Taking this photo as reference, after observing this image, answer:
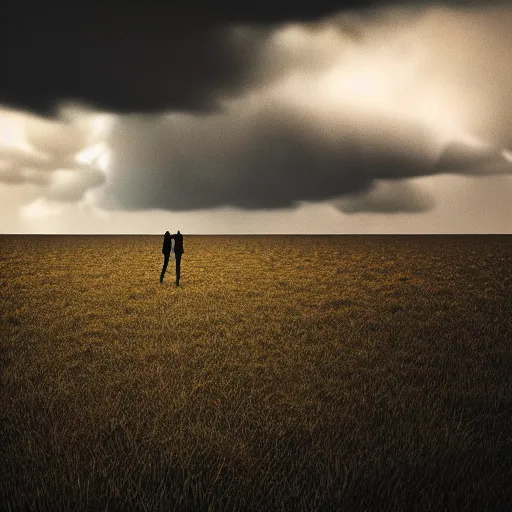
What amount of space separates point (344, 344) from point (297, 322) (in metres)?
2.20

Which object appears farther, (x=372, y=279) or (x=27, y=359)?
(x=372, y=279)

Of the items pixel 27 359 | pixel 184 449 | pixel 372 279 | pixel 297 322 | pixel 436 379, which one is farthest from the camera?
pixel 372 279

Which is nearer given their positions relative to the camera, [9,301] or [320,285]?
[9,301]

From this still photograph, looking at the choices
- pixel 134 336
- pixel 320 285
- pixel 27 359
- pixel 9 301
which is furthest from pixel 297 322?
pixel 9 301

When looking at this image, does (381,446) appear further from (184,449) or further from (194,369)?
(194,369)

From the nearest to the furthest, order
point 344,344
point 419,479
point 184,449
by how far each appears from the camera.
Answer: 1. point 419,479
2. point 184,449
3. point 344,344

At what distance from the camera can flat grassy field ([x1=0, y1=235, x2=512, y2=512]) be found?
3203mm

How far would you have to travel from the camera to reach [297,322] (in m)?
10.2

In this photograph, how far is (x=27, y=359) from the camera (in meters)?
6.83

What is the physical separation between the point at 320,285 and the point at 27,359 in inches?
501

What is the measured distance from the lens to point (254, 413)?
4602mm

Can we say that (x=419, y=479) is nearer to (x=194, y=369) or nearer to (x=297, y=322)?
(x=194, y=369)

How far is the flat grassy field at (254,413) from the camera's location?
3.20 m

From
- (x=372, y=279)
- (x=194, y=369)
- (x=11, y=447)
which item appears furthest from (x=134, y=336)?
(x=372, y=279)
